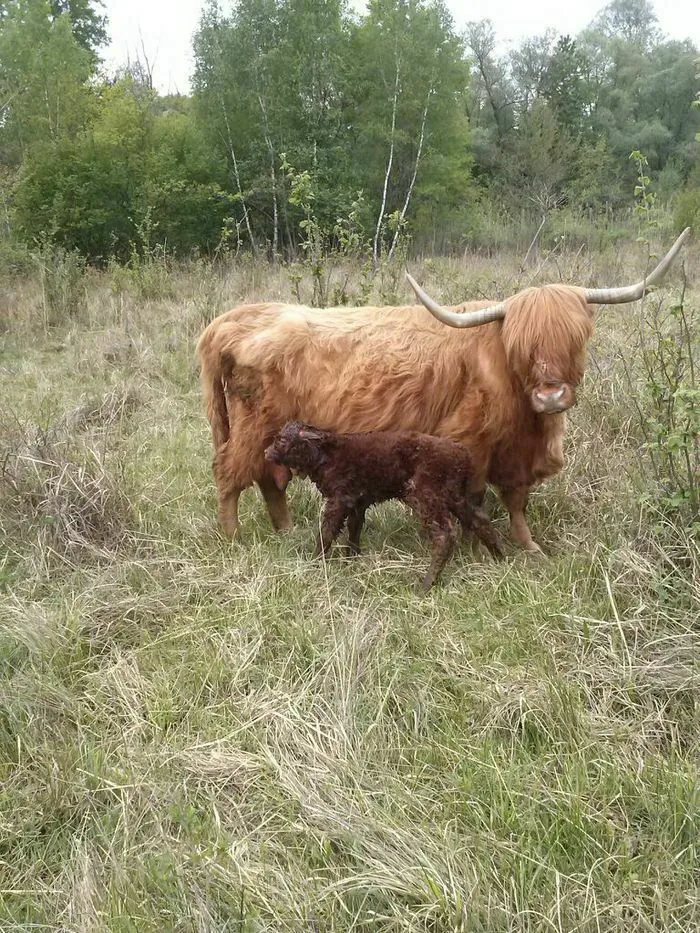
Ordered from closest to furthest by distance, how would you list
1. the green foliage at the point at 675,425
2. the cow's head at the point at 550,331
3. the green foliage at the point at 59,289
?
the green foliage at the point at 675,425, the cow's head at the point at 550,331, the green foliage at the point at 59,289

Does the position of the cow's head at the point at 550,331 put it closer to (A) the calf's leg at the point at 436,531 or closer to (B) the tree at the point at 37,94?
(A) the calf's leg at the point at 436,531

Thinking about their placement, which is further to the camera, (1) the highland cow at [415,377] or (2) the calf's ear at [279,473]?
(2) the calf's ear at [279,473]

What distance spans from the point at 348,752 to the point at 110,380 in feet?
19.8

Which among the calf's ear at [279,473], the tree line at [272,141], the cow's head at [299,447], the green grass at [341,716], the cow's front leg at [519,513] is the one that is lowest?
the green grass at [341,716]

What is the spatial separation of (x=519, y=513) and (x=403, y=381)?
37.7 inches

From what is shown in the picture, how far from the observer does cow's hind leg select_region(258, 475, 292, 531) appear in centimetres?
416

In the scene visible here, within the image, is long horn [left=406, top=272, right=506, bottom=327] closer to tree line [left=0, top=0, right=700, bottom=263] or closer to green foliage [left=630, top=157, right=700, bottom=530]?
green foliage [left=630, top=157, right=700, bottom=530]

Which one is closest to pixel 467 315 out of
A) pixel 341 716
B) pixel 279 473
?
pixel 279 473

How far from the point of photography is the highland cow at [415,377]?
3.31m

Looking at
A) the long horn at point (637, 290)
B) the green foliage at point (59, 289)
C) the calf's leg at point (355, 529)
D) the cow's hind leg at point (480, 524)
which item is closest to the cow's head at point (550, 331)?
the long horn at point (637, 290)

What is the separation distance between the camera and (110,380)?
743 cm

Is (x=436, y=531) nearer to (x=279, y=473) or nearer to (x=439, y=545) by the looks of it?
(x=439, y=545)

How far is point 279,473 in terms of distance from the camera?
4012 millimetres

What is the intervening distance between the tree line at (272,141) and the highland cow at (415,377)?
11526mm
